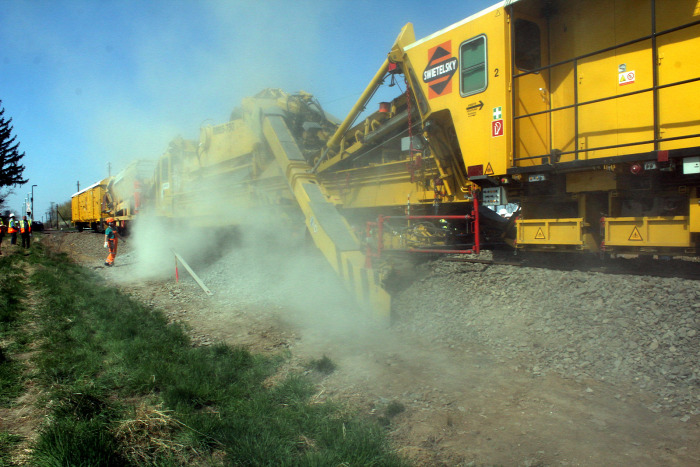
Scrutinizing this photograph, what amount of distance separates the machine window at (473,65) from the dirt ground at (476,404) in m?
3.27

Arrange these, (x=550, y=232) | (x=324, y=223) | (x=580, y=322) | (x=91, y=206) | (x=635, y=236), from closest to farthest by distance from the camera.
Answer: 1. (x=580, y=322)
2. (x=635, y=236)
3. (x=550, y=232)
4. (x=324, y=223)
5. (x=91, y=206)

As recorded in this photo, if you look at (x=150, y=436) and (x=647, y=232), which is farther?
(x=647, y=232)

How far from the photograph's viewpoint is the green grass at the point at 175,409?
9.47 ft

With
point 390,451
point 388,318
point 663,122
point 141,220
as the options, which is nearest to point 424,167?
point 388,318

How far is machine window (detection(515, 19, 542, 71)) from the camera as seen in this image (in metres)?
6.06

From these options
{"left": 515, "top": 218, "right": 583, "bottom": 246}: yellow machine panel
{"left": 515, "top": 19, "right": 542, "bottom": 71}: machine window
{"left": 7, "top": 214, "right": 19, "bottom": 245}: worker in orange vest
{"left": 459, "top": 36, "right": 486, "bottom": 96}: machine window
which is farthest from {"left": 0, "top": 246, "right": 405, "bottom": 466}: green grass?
{"left": 7, "top": 214, "right": 19, "bottom": 245}: worker in orange vest

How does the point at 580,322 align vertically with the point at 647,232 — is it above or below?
below

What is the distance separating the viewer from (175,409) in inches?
139

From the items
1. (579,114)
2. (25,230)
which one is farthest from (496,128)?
(25,230)

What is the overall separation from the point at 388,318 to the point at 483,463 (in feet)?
10.7

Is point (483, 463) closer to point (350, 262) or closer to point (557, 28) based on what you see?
point (350, 262)

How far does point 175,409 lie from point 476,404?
7.73 ft

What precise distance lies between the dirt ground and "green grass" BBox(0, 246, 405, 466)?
329mm

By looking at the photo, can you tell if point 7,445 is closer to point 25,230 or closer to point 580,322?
point 580,322
